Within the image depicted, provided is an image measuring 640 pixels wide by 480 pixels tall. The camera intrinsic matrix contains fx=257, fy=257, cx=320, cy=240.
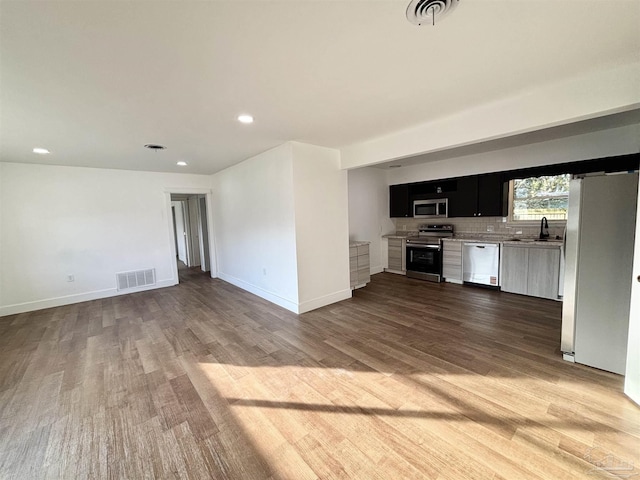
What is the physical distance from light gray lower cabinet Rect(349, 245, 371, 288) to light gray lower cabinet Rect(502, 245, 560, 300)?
238 cm

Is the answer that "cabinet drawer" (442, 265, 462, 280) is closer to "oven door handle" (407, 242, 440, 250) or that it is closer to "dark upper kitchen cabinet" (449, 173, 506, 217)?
"oven door handle" (407, 242, 440, 250)

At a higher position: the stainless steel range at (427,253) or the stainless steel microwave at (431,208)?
the stainless steel microwave at (431,208)

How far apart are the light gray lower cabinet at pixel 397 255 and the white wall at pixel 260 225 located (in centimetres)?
315

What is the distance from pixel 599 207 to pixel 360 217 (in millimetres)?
4039

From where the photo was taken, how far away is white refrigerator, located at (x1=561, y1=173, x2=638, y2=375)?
2166 mm

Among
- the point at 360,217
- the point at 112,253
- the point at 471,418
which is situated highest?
the point at 360,217

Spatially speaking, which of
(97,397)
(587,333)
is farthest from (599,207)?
(97,397)

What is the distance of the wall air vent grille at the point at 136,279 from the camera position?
516cm

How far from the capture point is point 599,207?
2270 millimetres

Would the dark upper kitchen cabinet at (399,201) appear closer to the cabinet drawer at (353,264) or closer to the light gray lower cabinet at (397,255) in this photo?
the light gray lower cabinet at (397,255)

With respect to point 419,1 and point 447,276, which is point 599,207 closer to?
point 419,1

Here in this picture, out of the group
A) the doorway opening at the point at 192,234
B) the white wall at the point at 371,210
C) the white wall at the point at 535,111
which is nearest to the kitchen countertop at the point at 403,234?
the white wall at the point at 371,210

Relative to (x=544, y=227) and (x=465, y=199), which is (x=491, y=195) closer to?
(x=465, y=199)

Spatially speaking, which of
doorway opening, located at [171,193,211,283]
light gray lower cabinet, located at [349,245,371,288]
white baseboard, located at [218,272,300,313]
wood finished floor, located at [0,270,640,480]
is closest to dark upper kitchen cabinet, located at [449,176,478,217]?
light gray lower cabinet, located at [349,245,371,288]
